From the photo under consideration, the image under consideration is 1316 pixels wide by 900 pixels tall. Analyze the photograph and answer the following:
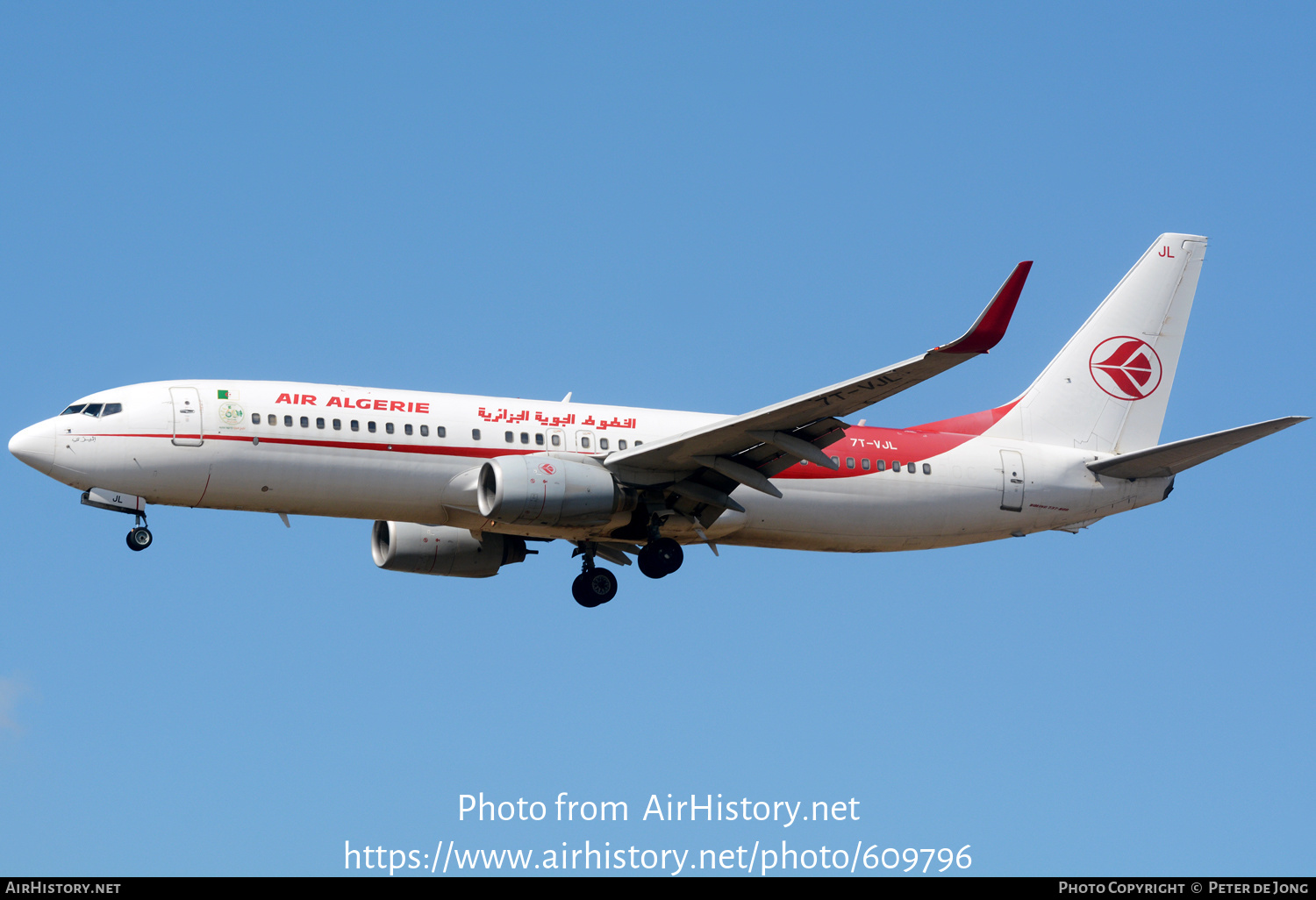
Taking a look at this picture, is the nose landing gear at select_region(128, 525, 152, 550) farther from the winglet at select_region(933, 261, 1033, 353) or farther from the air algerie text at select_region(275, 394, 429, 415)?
the winglet at select_region(933, 261, 1033, 353)

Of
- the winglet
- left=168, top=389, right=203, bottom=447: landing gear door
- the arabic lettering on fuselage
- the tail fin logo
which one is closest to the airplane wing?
the winglet

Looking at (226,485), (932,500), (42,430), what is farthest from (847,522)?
(42,430)

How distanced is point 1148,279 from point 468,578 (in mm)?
19616

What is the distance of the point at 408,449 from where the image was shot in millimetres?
33656

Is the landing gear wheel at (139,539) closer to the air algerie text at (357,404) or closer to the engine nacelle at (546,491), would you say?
the air algerie text at (357,404)

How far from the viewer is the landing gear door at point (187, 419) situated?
32.8m

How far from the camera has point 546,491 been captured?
3325 cm

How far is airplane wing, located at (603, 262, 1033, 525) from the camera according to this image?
2902 cm

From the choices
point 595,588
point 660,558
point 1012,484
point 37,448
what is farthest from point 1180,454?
point 37,448

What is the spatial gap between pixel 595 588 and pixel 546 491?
16.0 feet

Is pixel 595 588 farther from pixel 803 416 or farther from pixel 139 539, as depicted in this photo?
pixel 139 539

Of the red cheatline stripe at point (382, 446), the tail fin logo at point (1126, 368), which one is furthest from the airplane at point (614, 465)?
the tail fin logo at point (1126, 368)
